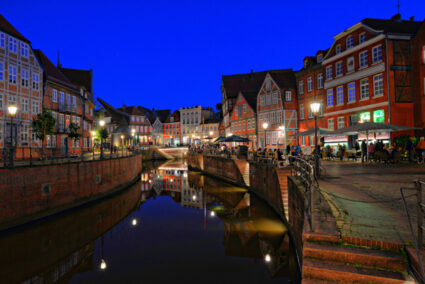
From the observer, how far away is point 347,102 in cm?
2605

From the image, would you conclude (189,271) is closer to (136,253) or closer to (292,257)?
(136,253)

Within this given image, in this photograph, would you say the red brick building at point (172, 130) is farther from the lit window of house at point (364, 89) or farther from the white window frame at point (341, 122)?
the lit window of house at point (364, 89)

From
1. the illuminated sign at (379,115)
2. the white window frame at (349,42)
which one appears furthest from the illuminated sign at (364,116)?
the white window frame at (349,42)

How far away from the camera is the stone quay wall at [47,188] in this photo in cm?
1251

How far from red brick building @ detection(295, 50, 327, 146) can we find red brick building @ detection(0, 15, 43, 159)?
92.7 feet

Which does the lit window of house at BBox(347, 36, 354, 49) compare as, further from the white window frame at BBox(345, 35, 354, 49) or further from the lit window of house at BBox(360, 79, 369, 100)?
the lit window of house at BBox(360, 79, 369, 100)

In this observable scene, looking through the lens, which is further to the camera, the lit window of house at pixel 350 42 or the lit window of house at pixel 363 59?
the lit window of house at pixel 350 42

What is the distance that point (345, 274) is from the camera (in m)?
4.28

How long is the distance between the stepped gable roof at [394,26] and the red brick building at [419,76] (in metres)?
1.06

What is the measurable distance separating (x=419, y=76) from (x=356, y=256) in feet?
74.0

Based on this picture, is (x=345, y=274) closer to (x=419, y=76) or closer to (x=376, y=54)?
(x=419, y=76)

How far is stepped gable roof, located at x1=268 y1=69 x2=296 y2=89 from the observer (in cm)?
3562

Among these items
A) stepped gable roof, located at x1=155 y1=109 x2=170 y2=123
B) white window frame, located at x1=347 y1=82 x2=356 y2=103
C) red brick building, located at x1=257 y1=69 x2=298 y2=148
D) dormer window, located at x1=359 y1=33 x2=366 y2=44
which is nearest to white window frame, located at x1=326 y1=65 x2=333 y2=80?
white window frame, located at x1=347 y1=82 x2=356 y2=103

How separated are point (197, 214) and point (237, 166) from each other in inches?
302
